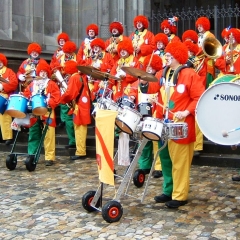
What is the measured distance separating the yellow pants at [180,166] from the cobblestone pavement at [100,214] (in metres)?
0.21

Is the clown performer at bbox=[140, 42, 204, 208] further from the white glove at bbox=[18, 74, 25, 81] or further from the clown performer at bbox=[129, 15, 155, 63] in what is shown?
the white glove at bbox=[18, 74, 25, 81]

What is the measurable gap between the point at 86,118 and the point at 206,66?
2504mm

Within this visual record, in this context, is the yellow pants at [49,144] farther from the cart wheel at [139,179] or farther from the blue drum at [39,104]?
the cart wheel at [139,179]

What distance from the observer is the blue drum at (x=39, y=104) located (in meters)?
8.36

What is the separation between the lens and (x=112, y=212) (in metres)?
5.70

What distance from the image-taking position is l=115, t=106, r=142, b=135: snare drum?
18.6ft

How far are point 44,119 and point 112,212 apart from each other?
3903mm

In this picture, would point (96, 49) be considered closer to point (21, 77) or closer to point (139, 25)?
point (139, 25)

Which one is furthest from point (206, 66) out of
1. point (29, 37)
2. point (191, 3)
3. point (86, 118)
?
point (191, 3)

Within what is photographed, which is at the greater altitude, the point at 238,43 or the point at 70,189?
the point at 238,43

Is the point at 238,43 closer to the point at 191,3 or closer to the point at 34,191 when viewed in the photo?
the point at 34,191

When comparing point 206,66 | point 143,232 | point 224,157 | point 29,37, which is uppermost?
point 29,37

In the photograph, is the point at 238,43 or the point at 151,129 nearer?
the point at 151,129

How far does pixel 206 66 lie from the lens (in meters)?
9.04
